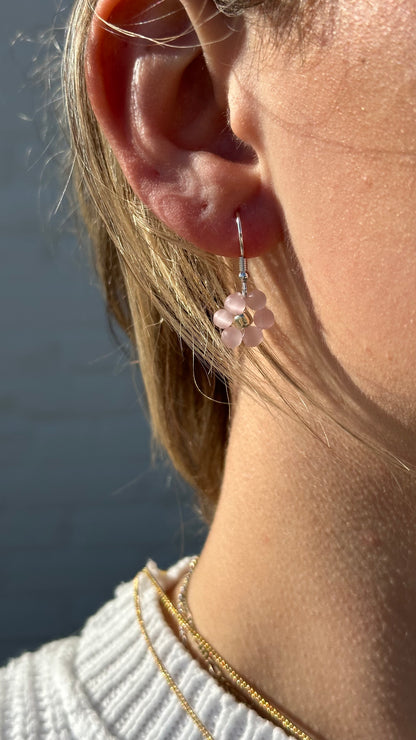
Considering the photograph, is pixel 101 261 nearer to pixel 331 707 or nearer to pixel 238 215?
pixel 238 215

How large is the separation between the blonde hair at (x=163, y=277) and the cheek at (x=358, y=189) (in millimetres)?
41

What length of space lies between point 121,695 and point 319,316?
0.44m

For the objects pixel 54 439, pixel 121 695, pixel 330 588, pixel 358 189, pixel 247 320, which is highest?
pixel 358 189

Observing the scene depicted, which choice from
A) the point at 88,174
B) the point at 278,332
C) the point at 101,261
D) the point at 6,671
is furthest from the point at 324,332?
the point at 6,671

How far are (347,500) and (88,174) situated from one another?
40 cm

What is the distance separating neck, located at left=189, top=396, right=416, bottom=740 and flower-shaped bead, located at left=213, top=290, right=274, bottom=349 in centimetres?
10

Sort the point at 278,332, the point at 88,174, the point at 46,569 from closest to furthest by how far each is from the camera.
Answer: the point at 278,332 → the point at 88,174 → the point at 46,569

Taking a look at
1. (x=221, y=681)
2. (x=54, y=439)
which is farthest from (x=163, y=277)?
(x=54, y=439)

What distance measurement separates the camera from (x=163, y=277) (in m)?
0.80

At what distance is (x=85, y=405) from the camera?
102 inches

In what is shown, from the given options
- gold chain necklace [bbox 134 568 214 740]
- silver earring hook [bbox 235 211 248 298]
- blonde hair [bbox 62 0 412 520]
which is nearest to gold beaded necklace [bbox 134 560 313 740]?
gold chain necklace [bbox 134 568 214 740]

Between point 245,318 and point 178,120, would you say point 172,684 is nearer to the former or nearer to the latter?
point 245,318

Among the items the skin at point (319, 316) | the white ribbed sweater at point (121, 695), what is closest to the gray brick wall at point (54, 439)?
the white ribbed sweater at point (121, 695)

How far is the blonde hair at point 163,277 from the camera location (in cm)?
71
